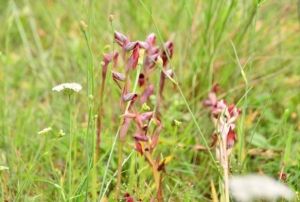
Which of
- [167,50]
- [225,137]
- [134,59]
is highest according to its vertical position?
[167,50]

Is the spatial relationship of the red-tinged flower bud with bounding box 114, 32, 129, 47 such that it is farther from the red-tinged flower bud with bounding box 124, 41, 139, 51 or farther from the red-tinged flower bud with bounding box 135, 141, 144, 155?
the red-tinged flower bud with bounding box 135, 141, 144, 155

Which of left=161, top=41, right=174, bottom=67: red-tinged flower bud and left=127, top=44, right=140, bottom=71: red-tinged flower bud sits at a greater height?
left=161, top=41, right=174, bottom=67: red-tinged flower bud

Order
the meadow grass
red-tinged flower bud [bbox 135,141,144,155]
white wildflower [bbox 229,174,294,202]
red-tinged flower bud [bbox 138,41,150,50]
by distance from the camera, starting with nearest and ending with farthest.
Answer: white wildflower [bbox 229,174,294,202], red-tinged flower bud [bbox 135,141,144,155], red-tinged flower bud [bbox 138,41,150,50], the meadow grass

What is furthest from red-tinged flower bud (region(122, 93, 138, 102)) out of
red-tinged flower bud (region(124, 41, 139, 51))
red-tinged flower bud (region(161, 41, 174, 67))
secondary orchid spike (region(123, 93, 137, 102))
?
red-tinged flower bud (region(161, 41, 174, 67))

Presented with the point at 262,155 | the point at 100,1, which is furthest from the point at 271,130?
the point at 100,1

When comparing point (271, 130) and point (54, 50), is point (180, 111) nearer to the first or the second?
point (271, 130)

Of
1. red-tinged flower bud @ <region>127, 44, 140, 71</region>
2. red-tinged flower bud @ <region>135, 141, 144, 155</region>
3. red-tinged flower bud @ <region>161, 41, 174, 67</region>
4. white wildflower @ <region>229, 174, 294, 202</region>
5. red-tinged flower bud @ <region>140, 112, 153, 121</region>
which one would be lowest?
white wildflower @ <region>229, 174, 294, 202</region>

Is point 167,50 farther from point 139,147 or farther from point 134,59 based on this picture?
point 139,147

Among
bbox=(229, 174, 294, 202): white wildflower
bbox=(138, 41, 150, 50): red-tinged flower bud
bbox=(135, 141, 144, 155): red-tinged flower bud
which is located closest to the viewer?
bbox=(229, 174, 294, 202): white wildflower

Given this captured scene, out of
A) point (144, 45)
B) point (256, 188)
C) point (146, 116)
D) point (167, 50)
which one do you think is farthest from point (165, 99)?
point (256, 188)
